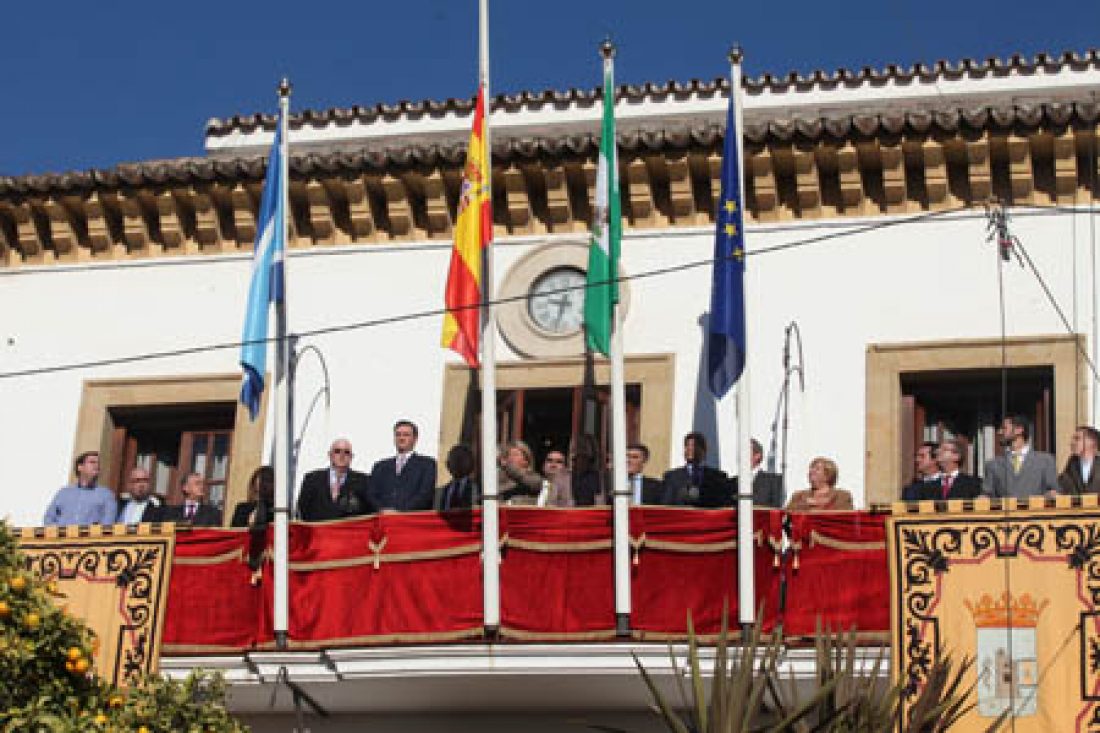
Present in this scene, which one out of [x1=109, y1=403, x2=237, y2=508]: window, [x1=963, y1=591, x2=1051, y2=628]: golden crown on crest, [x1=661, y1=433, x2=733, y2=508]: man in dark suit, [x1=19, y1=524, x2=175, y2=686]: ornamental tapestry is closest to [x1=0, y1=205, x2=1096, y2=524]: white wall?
[x1=109, y1=403, x2=237, y2=508]: window

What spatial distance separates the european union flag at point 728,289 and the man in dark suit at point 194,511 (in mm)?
3630

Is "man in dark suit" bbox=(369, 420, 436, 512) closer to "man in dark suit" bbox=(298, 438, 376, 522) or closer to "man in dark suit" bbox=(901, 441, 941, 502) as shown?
"man in dark suit" bbox=(298, 438, 376, 522)

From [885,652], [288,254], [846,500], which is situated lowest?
[885,652]

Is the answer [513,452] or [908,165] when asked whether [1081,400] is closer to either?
[908,165]

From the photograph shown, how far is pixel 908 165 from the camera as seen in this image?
17844 mm

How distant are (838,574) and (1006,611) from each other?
1.12 metres

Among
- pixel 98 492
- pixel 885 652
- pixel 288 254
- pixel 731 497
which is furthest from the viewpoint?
pixel 288 254

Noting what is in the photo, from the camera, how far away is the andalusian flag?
16703mm

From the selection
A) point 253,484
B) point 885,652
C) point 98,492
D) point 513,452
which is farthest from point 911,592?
point 98,492

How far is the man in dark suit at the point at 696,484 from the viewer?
53.7ft

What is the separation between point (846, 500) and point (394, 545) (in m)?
2.95

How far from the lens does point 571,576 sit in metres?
16.0

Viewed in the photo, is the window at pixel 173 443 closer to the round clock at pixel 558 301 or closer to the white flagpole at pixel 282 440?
the white flagpole at pixel 282 440

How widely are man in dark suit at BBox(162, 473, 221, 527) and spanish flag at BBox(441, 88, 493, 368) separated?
214 cm
